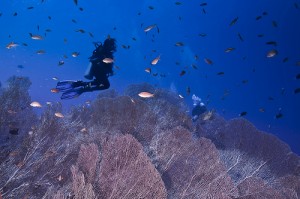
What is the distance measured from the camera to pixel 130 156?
4.96 m

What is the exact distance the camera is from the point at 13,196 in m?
5.21

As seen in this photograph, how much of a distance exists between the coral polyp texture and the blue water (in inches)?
1683

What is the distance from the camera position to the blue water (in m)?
67.8

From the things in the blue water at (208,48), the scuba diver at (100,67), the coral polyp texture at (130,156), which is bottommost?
the blue water at (208,48)

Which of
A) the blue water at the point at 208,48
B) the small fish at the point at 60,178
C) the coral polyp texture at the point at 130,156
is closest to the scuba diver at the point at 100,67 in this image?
the coral polyp texture at the point at 130,156

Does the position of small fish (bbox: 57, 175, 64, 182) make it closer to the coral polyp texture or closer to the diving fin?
the coral polyp texture

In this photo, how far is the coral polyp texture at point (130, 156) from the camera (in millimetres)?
4766

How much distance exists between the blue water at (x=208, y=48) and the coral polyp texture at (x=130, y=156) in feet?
140

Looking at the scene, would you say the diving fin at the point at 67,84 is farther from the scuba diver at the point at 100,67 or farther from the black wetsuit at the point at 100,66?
the black wetsuit at the point at 100,66

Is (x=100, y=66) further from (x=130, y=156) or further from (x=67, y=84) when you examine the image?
(x=130, y=156)

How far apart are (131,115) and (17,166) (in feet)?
12.2

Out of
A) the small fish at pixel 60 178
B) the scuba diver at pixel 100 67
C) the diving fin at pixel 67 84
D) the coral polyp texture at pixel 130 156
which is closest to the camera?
the coral polyp texture at pixel 130 156

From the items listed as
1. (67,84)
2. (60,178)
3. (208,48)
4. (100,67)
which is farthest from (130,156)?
(208,48)

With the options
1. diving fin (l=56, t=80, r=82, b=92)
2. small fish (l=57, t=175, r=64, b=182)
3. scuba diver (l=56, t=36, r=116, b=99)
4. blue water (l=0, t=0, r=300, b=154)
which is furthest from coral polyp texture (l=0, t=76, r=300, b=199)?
blue water (l=0, t=0, r=300, b=154)
